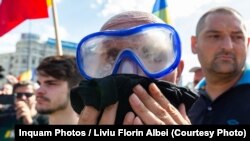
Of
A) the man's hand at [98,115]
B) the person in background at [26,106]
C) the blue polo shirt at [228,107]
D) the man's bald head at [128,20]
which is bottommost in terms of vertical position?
the person in background at [26,106]

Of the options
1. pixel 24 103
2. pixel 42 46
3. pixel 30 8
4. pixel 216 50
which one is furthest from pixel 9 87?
pixel 42 46

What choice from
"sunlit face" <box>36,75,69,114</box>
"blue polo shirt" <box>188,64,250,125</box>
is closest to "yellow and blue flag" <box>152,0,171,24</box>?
"sunlit face" <box>36,75,69,114</box>

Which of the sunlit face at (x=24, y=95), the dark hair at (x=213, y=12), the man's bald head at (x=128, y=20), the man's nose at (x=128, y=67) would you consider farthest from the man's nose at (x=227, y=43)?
the sunlit face at (x=24, y=95)

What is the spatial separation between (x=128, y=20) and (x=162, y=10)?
5064mm

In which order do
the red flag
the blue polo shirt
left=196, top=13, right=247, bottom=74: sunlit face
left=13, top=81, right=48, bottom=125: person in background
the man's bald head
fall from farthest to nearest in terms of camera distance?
the red flag < left=13, top=81, right=48, bottom=125: person in background < left=196, top=13, right=247, bottom=74: sunlit face < the blue polo shirt < the man's bald head

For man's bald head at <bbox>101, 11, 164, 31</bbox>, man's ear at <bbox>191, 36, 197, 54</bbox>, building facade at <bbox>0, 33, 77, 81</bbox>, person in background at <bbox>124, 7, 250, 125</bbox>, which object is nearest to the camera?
man's bald head at <bbox>101, 11, 164, 31</bbox>

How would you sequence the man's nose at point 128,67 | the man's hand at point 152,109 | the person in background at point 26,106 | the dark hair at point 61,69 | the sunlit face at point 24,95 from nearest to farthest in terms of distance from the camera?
1. the man's hand at point 152,109
2. the man's nose at point 128,67
3. the dark hair at point 61,69
4. the person in background at point 26,106
5. the sunlit face at point 24,95

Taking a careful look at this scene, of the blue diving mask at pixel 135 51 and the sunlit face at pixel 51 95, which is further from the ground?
the blue diving mask at pixel 135 51

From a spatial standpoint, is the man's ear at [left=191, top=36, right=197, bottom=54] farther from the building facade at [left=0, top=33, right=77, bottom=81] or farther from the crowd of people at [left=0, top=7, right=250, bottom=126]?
the building facade at [left=0, top=33, right=77, bottom=81]

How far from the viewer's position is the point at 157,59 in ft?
4.83

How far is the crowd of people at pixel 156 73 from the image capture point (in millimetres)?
1218

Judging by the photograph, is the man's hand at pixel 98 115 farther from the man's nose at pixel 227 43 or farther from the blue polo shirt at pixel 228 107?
the man's nose at pixel 227 43

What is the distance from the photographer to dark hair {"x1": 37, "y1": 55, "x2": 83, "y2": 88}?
3.57 m

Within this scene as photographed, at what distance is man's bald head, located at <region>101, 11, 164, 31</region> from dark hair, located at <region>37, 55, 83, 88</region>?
2.02 metres
